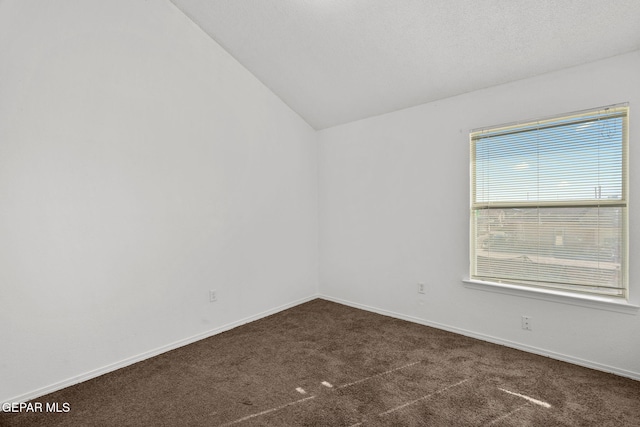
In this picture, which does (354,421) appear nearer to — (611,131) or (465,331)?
(465,331)

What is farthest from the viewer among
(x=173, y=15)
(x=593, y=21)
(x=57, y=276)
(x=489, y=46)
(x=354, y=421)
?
(x=173, y=15)

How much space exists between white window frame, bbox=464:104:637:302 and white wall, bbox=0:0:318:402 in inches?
88.3

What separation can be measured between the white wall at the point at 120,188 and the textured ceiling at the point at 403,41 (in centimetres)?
44

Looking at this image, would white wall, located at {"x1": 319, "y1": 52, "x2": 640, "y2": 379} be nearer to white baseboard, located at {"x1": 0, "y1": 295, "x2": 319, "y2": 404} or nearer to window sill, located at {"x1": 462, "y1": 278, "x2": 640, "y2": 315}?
window sill, located at {"x1": 462, "y1": 278, "x2": 640, "y2": 315}

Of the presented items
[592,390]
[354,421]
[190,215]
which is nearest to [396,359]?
[354,421]

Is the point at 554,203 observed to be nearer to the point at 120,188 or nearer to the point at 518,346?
the point at 518,346

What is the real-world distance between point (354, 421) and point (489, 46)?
291 centimetres

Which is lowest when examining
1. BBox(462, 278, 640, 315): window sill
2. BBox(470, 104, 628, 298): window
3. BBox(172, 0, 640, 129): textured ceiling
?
BBox(462, 278, 640, 315): window sill

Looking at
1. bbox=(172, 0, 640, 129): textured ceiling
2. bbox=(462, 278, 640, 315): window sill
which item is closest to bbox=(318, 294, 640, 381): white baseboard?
bbox=(462, 278, 640, 315): window sill

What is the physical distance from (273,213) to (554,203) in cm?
283

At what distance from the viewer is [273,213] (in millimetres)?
3920

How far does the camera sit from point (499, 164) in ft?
9.86

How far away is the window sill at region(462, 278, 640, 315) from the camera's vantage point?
236 centimetres

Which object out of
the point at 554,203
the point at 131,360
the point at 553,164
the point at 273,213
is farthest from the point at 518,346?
the point at 131,360
